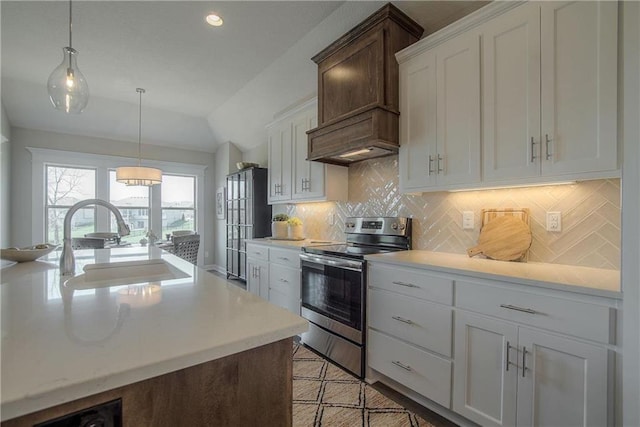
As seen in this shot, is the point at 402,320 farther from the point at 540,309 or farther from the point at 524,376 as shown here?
the point at 540,309

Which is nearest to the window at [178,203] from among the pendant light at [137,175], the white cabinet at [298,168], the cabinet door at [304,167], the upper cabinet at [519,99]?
the pendant light at [137,175]

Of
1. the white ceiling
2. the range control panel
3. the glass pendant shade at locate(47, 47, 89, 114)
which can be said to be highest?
the white ceiling

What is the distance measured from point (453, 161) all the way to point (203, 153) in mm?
5763

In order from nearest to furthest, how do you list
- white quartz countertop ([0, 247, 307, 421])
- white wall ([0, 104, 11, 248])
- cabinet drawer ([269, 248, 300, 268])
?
white quartz countertop ([0, 247, 307, 421]) < cabinet drawer ([269, 248, 300, 268]) < white wall ([0, 104, 11, 248])

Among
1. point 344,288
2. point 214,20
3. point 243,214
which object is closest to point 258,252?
point 344,288

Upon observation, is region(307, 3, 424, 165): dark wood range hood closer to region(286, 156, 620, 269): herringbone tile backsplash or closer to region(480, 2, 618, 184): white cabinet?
region(286, 156, 620, 269): herringbone tile backsplash

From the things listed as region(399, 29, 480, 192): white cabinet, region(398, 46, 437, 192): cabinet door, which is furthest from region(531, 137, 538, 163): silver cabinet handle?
region(398, 46, 437, 192): cabinet door

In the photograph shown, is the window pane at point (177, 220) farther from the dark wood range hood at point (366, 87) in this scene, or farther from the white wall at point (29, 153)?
the dark wood range hood at point (366, 87)

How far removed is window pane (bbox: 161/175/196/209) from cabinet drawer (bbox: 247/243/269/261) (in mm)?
3299

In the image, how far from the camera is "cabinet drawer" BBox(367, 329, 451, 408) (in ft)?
5.56

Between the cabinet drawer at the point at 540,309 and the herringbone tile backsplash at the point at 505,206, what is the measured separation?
606mm

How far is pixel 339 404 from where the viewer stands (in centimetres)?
191

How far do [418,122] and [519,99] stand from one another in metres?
0.65

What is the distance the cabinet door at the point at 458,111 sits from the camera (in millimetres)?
1853
